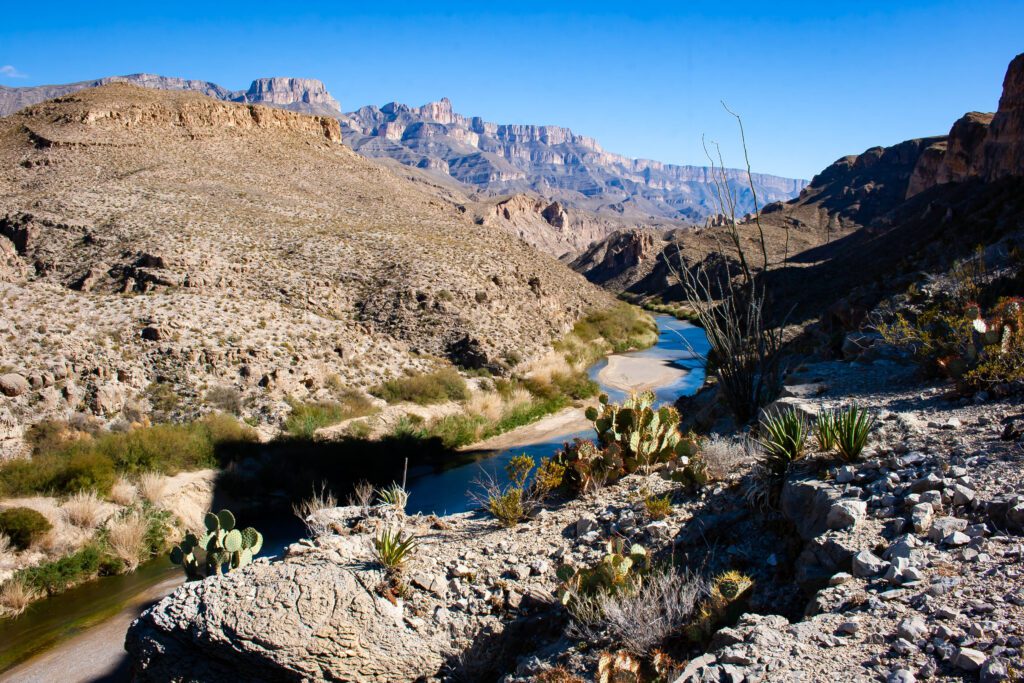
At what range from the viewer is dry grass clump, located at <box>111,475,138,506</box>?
16.7 meters

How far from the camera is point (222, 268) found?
30625mm

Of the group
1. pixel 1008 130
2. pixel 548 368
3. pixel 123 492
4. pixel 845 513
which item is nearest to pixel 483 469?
pixel 123 492

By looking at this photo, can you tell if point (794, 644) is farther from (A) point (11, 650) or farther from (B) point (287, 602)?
(A) point (11, 650)

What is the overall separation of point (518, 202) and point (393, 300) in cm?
13738

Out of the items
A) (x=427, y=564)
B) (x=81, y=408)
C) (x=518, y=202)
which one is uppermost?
(x=518, y=202)

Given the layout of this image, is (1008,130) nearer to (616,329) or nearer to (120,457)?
(616,329)

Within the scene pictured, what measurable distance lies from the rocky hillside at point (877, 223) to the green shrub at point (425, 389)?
10.3m

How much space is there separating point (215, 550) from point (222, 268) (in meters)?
22.7

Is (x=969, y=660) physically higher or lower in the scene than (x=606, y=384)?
higher

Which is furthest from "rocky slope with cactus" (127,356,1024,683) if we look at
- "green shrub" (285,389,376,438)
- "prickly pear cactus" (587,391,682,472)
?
"green shrub" (285,389,376,438)

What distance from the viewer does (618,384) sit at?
34.7m

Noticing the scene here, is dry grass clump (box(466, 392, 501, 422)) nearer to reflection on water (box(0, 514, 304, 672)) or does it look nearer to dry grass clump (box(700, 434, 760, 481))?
reflection on water (box(0, 514, 304, 672))

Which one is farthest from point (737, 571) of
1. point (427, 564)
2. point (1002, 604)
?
point (427, 564)

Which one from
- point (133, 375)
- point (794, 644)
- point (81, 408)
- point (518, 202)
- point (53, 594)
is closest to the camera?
point (794, 644)
